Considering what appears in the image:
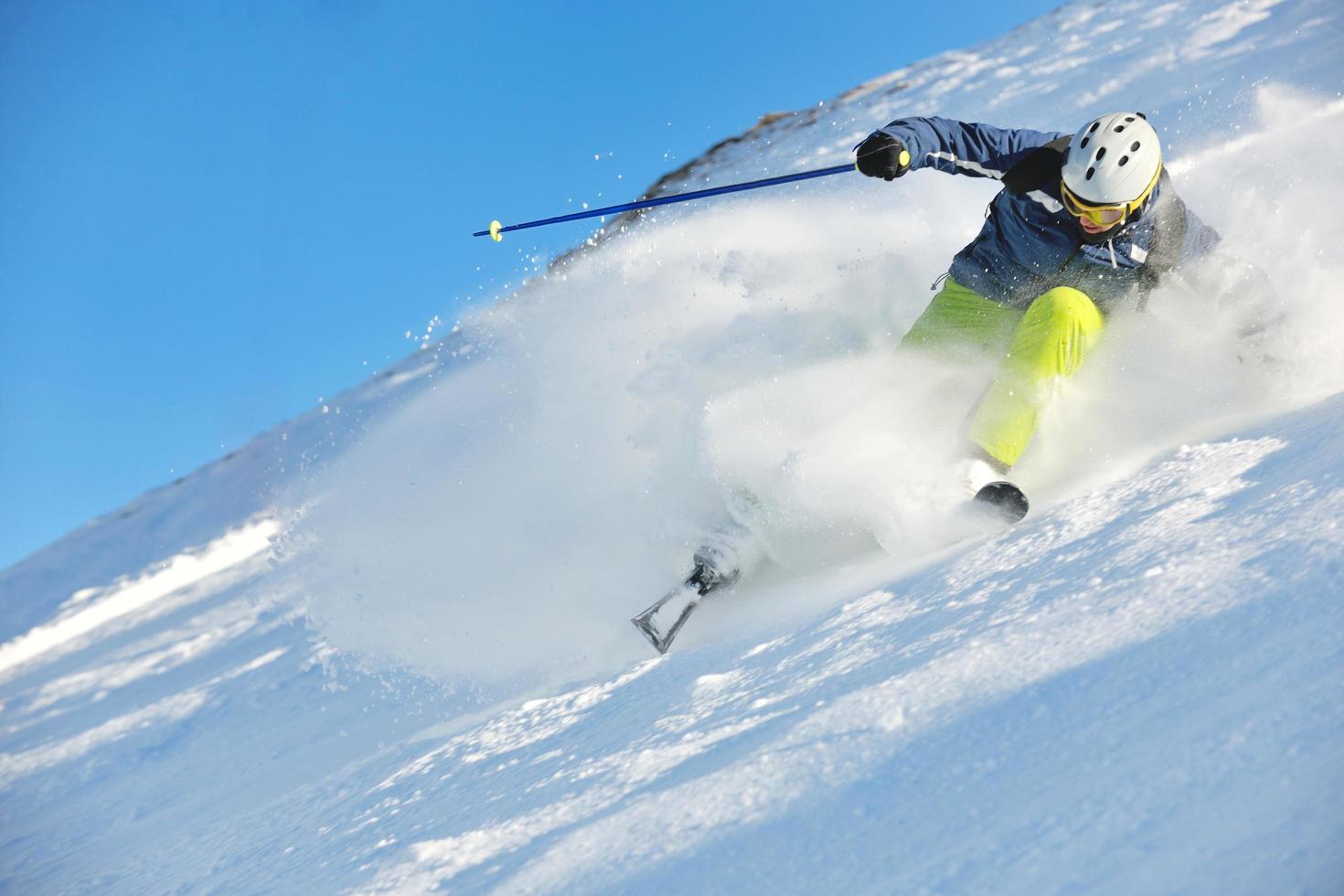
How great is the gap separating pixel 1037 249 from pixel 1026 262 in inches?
2.8

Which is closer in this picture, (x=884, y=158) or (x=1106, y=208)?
(x=1106, y=208)

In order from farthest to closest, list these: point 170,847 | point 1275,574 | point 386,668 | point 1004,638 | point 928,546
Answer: point 386,668 → point 170,847 → point 928,546 → point 1004,638 → point 1275,574

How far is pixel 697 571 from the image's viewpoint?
10.3 ft

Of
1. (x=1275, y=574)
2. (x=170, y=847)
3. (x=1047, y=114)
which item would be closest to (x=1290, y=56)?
(x=1047, y=114)

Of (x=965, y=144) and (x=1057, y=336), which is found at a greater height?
(x=965, y=144)

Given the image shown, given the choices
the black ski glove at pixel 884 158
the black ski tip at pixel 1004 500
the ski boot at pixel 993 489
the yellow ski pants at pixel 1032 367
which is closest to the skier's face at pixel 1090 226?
the yellow ski pants at pixel 1032 367

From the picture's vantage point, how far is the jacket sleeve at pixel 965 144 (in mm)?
3387

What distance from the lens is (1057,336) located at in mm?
2766

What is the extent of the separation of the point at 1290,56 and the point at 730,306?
6050mm

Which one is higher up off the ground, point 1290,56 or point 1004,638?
point 1290,56

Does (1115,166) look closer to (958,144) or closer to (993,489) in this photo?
(958,144)

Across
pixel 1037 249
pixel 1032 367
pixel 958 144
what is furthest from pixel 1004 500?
pixel 958 144

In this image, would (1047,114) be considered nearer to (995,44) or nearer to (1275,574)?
(995,44)

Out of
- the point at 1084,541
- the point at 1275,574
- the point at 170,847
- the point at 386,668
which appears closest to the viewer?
the point at 1275,574
